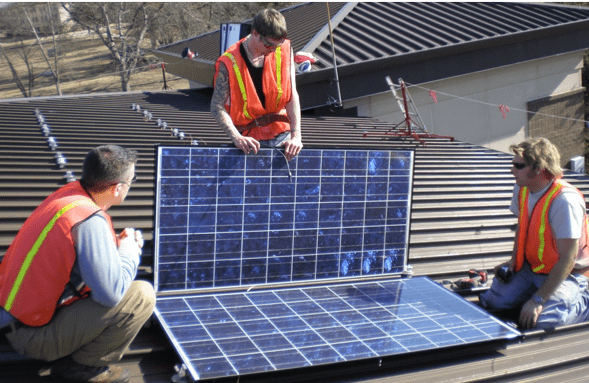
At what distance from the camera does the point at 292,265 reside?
4.43 m

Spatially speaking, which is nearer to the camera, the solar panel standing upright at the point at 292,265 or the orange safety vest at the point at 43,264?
the orange safety vest at the point at 43,264

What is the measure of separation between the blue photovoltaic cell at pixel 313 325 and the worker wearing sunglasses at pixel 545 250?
0.45 m

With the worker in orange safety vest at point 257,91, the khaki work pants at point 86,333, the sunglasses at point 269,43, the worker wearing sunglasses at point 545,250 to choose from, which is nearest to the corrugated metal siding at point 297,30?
the worker in orange safety vest at point 257,91

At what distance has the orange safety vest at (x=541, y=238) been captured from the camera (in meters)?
4.32

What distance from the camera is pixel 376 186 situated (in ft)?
15.5

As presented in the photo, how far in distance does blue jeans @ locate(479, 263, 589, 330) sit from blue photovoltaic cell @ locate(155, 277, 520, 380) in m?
0.42

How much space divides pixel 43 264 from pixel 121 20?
3948cm

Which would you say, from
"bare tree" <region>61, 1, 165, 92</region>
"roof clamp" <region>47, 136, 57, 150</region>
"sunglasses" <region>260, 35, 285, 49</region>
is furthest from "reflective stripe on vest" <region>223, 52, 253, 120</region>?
"bare tree" <region>61, 1, 165, 92</region>

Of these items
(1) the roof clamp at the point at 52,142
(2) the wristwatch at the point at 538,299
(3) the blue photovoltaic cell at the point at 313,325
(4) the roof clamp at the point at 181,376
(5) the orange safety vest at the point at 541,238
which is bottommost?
(4) the roof clamp at the point at 181,376

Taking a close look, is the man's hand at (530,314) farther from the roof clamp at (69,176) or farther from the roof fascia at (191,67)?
the roof fascia at (191,67)

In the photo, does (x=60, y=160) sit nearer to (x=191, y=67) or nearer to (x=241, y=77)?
(x=241, y=77)

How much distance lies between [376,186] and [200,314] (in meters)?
1.76

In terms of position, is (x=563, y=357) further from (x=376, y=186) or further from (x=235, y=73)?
(x=235, y=73)

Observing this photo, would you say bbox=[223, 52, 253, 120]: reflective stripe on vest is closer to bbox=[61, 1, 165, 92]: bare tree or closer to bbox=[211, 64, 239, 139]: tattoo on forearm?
bbox=[211, 64, 239, 139]: tattoo on forearm
